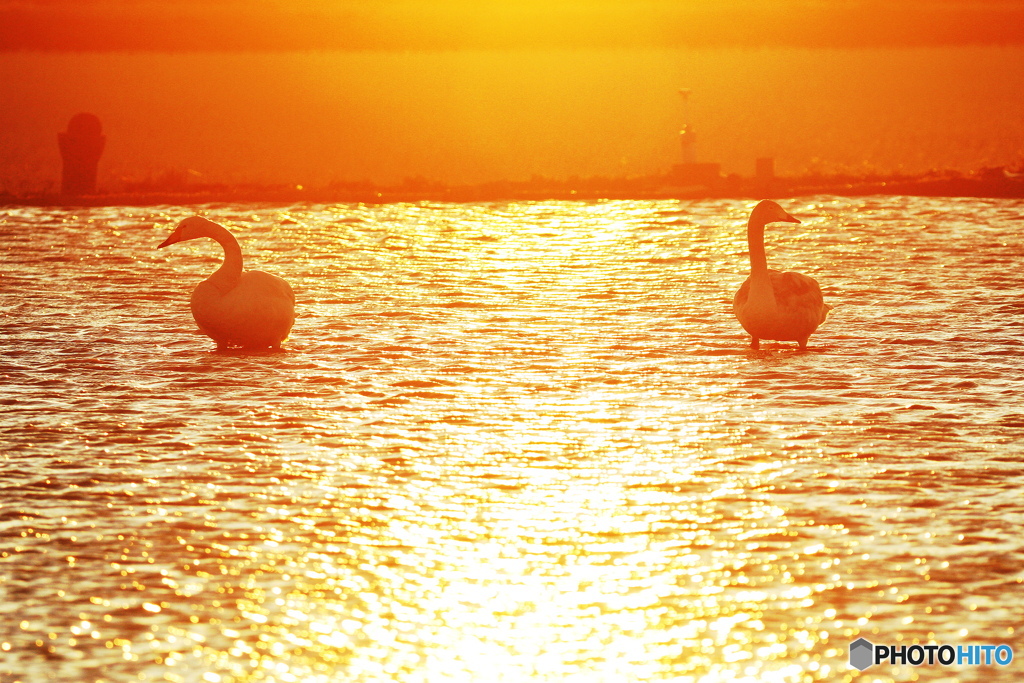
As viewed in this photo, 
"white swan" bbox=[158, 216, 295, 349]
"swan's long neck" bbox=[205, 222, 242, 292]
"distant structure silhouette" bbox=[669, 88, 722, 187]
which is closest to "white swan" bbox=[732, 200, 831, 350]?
"white swan" bbox=[158, 216, 295, 349]

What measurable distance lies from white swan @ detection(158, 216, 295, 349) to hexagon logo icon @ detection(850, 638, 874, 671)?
6214 millimetres

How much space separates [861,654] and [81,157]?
16.3 meters

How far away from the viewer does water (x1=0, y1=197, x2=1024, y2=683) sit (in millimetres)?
5355

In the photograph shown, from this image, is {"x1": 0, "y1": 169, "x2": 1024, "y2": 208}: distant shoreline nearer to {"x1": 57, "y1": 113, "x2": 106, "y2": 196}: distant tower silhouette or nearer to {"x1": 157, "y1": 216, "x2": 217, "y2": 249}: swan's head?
{"x1": 57, "y1": 113, "x2": 106, "y2": 196}: distant tower silhouette

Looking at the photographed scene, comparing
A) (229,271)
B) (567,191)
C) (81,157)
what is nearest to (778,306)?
(229,271)

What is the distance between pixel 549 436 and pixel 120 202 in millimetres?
12231

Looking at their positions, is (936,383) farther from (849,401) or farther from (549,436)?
(549,436)

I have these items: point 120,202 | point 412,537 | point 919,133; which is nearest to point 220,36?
point 919,133

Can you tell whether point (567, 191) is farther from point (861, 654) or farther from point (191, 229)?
point (861, 654)

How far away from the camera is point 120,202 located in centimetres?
1914

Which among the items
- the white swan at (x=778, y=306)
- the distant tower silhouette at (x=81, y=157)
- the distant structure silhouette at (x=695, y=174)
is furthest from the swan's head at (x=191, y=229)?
the distant structure silhouette at (x=695, y=174)

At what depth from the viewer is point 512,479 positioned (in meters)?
7.37

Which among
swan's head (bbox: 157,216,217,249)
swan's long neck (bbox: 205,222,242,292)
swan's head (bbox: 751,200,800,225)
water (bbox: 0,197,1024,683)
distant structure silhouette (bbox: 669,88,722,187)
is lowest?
water (bbox: 0,197,1024,683)

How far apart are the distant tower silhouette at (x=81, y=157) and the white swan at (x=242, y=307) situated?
30.3 feet
